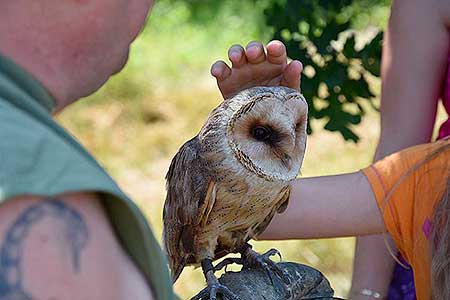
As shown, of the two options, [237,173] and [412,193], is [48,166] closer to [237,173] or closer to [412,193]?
[237,173]

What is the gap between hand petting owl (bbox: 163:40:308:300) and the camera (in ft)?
4.11

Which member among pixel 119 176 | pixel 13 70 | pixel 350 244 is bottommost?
pixel 350 244

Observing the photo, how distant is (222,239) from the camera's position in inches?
52.3

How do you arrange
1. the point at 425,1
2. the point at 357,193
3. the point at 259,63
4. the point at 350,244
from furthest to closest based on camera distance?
the point at 350,244 < the point at 425,1 < the point at 357,193 < the point at 259,63

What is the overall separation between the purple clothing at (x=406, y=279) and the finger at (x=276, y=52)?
0.60m

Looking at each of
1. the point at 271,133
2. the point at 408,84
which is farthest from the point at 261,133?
the point at 408,84

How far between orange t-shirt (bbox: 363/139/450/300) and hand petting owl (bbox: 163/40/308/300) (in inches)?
7.5

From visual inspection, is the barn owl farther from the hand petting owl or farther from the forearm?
the forearm

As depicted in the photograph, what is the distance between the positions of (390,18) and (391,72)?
0.35ft

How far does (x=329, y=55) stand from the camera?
6.66 ft

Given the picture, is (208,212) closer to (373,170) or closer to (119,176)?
(373,170)

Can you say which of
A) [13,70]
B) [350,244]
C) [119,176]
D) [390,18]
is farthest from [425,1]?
[119,176]

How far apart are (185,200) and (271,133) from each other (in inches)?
6.2

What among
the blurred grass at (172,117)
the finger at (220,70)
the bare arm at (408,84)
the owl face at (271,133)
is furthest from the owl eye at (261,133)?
the blurred grass at (172,117)
